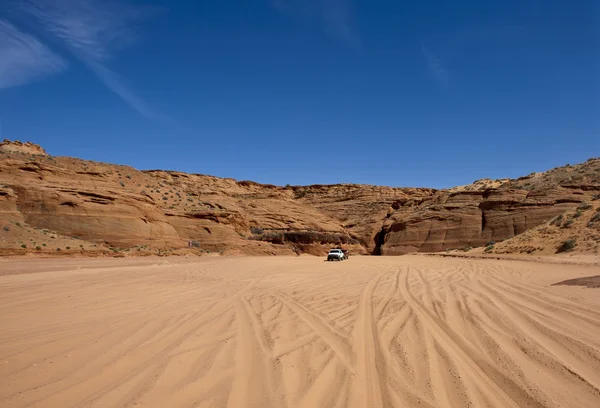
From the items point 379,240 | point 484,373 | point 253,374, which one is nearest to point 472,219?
point 379,240

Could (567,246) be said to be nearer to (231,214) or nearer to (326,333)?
(326,333)

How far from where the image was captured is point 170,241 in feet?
108

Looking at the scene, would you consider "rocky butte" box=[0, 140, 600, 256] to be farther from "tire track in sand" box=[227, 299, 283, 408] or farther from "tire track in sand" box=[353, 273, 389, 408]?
"tire track in sand" box=[227, 299, 283, 408]

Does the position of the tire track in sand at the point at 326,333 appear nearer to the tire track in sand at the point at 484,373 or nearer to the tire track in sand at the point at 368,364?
the tire track in sand at the point at 368,364

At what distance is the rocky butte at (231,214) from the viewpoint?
28328mm

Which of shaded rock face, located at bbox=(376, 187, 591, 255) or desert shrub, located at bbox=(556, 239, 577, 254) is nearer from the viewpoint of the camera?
desert shrub, located at bbox=(556, 239, 577, 254)

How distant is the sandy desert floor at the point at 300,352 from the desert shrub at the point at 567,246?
53.6ft

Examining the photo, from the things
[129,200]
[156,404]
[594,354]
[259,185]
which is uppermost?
[259,185]

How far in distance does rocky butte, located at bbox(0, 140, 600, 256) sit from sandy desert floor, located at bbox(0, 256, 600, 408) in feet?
67.5

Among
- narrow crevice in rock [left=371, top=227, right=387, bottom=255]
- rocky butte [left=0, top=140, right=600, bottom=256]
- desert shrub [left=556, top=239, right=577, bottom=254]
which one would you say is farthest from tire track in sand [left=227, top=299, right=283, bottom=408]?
narrow crevice in rock [left=371, top=227, right=387, bottom=255]

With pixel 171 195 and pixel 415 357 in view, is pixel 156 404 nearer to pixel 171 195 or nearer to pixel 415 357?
pixel 415 357

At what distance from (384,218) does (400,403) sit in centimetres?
6552

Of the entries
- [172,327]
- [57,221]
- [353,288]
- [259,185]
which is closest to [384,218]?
[259,185]

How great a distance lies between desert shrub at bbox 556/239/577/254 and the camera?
21547 millimetres
